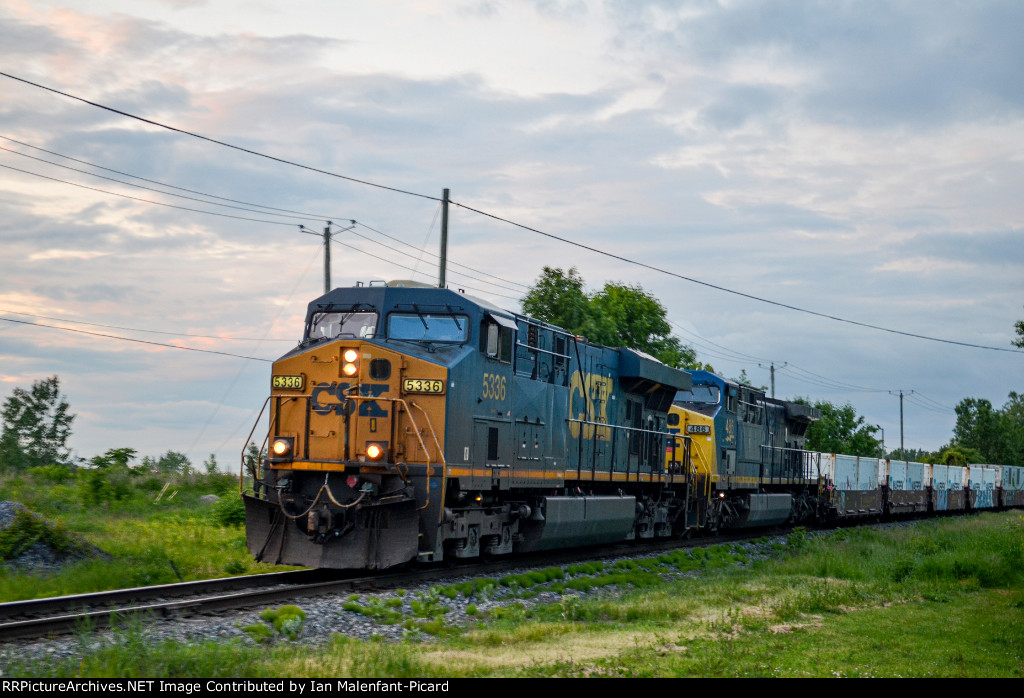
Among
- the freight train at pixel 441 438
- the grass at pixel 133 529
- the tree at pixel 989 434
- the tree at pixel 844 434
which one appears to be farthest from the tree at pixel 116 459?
the tree at pixel 989 434

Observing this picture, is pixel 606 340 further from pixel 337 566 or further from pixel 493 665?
pixel 493 665

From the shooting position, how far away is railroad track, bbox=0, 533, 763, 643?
29.3 ft

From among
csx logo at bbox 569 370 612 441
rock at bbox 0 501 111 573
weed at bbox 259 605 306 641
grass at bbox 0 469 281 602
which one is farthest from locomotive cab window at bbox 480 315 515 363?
rock at bbox 0 501 111 573

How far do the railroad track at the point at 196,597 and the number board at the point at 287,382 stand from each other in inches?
100

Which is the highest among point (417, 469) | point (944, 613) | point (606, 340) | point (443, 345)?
point (606, 340)

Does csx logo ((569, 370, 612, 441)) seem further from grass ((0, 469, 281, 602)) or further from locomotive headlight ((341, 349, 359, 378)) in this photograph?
grass ((0, 469, 281, 602))

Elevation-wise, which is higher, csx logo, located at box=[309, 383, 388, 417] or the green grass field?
csx logo, located at box=[309, 383, 388, 417]

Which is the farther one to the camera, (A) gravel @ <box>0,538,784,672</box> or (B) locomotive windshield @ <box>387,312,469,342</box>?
(B) locomotive windshield @ <box>387,312,469,342</box>

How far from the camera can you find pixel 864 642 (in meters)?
9.74

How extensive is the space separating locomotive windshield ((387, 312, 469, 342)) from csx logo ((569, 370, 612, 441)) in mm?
4110

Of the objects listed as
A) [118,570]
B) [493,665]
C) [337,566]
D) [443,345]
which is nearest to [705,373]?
[443,345]

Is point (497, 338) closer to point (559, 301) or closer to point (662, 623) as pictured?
point (662, 623)

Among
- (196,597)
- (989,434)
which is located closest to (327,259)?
(196,597)
